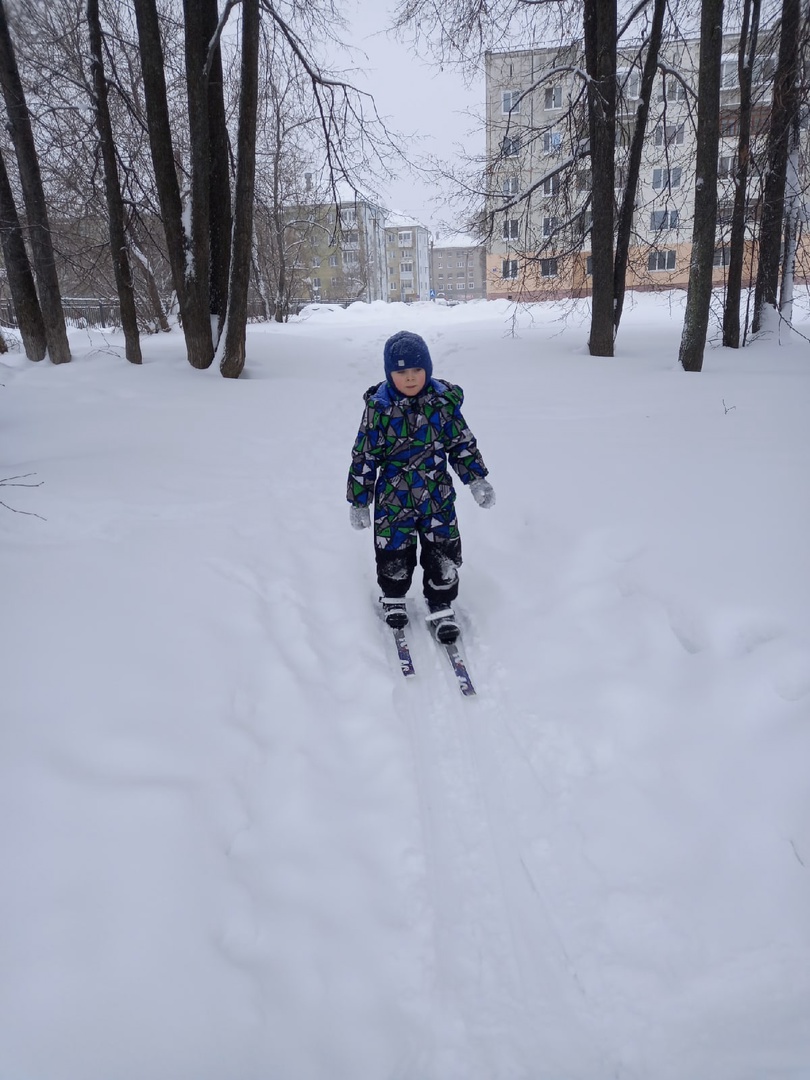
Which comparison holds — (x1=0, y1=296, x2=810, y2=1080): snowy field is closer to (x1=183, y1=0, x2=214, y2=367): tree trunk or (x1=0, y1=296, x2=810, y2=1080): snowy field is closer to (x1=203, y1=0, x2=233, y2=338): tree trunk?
(x1=183, y1=0, x2=214, y2=367): tree trunk

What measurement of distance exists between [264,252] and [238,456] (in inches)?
855

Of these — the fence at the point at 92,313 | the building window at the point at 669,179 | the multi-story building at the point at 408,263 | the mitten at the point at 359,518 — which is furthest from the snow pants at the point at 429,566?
the multi-story building at the point at 408,263

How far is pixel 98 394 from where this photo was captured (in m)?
8.16

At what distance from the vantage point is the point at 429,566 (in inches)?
147

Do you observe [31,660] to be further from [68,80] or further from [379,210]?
[379,210]

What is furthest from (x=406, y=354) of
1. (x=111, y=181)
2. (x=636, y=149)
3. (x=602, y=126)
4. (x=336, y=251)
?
(x=336, y=251)

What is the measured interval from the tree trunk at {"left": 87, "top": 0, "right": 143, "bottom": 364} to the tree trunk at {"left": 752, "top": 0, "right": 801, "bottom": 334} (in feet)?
Result: 30.2

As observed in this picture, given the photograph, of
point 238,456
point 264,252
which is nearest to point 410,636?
point 238,456

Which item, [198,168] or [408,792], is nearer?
[408,792]

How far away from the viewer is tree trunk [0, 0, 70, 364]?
8617 mm

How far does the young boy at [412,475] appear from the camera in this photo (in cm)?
340

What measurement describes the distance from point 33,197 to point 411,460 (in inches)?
360

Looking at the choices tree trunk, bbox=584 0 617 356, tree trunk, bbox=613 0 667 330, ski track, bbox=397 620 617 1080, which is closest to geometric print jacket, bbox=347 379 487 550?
ski track, bbox=397 620 617 1080

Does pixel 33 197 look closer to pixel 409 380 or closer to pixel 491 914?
pixel 409 380
